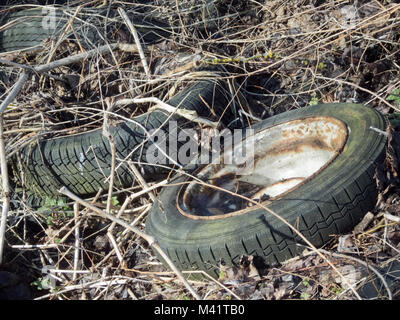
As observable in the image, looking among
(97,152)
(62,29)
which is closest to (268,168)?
(97,152)

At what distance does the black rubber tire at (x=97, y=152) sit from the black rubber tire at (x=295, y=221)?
1.06 m

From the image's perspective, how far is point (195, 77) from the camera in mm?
4559

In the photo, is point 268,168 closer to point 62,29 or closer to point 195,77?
point 195,77

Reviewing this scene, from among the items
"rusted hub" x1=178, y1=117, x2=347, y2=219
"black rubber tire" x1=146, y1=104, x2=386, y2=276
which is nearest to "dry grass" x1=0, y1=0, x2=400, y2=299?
"black rubber tire" x1=146, y1=104, x2=386, y2=276

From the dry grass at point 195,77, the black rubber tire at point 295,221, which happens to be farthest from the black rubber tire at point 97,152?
the black rubber tire at point 295,221

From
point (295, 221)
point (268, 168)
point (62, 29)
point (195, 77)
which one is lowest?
point (268, 168)

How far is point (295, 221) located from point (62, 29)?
345 cm

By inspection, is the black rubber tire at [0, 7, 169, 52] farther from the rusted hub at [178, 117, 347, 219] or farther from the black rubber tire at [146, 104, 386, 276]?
the black rubber tire at [146, 104, 386, 276]

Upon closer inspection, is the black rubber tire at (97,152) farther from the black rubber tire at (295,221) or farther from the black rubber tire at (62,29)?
the black rubber tire at (62,29)

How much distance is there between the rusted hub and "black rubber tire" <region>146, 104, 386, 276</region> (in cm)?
40

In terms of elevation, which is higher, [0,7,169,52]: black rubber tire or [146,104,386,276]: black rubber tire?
[0,7,169,52]: black rubber tire

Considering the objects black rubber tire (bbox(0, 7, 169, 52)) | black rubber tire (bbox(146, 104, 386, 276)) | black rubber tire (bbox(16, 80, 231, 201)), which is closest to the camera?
black rubber tire (bbox(146, 104, 386, 276))

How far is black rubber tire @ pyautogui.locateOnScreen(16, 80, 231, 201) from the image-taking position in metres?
4.12

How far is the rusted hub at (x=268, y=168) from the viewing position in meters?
3.69
